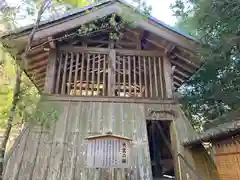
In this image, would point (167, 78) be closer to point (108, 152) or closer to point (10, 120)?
point (108, 152)

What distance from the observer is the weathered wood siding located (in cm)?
432

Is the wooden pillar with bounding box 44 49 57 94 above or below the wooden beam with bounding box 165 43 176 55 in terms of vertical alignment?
below

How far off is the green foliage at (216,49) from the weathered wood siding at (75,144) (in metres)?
2.83

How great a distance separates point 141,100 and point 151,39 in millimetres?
2212

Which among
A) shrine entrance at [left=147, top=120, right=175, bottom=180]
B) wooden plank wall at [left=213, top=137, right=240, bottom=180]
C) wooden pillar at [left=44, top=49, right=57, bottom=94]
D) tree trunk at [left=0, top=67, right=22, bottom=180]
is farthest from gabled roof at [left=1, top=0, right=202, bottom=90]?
wooden plank wall at [left=213, top=137, right=240, bottom=180]

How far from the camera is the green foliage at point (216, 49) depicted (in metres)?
5.66

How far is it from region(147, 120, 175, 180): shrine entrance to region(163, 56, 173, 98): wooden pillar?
202cm

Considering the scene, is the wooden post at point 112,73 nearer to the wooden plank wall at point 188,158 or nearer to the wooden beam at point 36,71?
the wooden plank wall at point 188,158

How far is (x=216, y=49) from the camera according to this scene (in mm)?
6148

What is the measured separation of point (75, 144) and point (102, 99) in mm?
1423

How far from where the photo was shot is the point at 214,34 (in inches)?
254

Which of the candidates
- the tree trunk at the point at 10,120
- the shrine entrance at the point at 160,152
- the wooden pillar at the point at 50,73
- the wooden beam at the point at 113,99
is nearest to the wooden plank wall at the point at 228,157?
the wooden beam at the point at 113,99

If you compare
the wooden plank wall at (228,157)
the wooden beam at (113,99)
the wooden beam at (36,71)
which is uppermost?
the wooden beam at (36,71)

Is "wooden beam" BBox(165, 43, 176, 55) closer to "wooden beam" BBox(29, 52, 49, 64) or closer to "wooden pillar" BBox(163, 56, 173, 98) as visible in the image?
"wooden pillar" BBox(163, 56, 173, 98)
